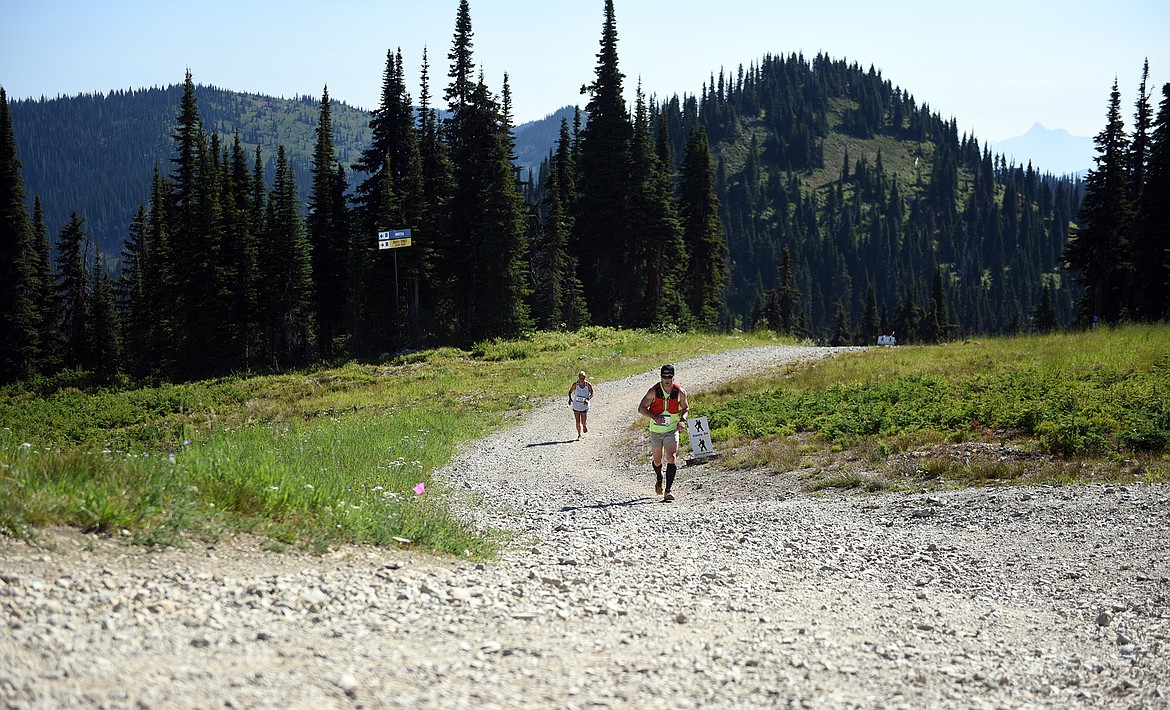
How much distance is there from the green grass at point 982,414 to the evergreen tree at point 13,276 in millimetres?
58859

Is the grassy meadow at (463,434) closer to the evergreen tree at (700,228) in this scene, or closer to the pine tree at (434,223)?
the pine tree at (434,223)

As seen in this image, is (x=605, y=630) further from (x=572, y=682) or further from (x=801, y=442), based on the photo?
(x=801, y=442)

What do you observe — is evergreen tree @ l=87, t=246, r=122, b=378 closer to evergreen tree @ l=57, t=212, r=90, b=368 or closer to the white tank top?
evergreen tree @ l=57, t=212, r=90, b=368

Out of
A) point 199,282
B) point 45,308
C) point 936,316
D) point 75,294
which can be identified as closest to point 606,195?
point 199,282

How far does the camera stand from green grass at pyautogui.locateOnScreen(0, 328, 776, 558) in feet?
24.5

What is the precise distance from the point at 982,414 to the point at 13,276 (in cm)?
6910

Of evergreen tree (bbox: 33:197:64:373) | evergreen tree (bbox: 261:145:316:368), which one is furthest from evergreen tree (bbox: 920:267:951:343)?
evergreen tree (bbox: 33:197:64:373)

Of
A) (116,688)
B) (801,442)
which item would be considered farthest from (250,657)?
(801,442)

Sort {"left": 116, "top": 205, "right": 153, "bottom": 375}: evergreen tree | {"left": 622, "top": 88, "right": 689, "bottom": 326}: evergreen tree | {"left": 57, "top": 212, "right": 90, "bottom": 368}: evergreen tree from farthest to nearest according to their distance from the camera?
1. {"left": 57, "top": 212, "right": 90, "bottom": 368}: evergreen tree
2. {"left": 116, "top": 205, "right": 153, "bottom": 375}: evergreen tree
3. {"left": 622, "top": 88, "right": 689, "bottom": 326}: evergreen tree

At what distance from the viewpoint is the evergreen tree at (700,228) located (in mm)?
67519

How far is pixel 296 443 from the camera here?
56.9 ft

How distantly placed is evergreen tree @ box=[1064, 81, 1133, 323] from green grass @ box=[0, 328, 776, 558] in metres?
23.2

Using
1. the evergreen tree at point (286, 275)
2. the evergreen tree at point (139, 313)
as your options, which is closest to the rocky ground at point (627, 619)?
the evergreen tree at point (286, 275)

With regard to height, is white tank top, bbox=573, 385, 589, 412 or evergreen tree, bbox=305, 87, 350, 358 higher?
evergreen tree, bbox=305, 87, 350, 358
